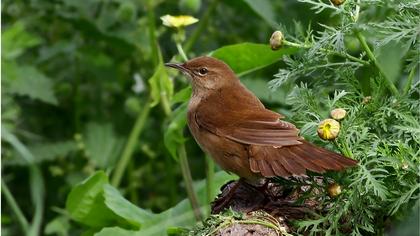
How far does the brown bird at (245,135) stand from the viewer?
2525 millimetres

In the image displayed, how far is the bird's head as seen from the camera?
10.4 ft

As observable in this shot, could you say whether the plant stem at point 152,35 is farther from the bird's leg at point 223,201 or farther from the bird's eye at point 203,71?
the bird's leg at point 223,201

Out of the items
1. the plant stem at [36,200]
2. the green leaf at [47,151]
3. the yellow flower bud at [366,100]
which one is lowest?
the green leaf at [47,151]

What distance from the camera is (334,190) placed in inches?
96.9

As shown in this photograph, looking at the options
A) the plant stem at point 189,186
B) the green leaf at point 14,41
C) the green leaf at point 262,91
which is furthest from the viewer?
the green leaf at point 14,41

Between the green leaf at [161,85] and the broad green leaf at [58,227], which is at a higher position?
the green leaf at [161,85]

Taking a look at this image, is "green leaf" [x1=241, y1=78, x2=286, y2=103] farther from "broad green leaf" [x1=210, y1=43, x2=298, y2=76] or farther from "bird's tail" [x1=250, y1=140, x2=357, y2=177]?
"bird's tail" [x1=250, y1=140, x2=357, y2=177]

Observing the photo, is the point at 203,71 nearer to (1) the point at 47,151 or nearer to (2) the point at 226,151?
(2) the point at 226,151

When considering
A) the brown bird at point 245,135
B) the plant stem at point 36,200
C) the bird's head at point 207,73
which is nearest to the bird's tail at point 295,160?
the brown bird at point 245,135

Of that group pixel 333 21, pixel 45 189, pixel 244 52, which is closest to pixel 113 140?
pixel 45 189

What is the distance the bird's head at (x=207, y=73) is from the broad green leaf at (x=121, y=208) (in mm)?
412

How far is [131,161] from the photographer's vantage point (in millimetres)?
4500

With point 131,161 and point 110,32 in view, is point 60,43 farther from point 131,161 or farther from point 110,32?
point 131,161

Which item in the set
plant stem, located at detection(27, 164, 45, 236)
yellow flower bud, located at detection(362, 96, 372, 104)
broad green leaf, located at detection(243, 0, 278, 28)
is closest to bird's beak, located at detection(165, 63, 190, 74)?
plant stem, located at detection(27, 164, 45, 236)
